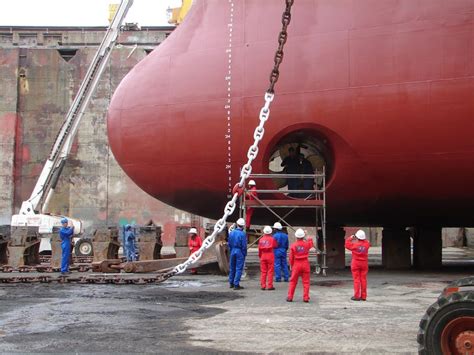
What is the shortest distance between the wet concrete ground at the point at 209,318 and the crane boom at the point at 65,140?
39.7 ft

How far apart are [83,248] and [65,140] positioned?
22.6 ft

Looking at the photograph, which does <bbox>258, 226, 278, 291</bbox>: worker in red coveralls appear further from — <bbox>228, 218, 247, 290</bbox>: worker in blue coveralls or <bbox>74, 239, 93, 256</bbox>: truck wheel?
<bbox>74, 239, 93, 256</bbox>: truck wheel

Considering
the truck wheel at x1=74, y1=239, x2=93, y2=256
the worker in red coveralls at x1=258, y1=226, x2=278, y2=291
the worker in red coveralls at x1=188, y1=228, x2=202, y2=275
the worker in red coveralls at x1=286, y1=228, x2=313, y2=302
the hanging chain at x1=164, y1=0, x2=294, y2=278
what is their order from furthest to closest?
1. the truck wheel at x1=74, y1=239, x2=93, y2=256
2. the worker in red coveralls at x1=188, y1=228, x2=202, y2=275
3. the worker in red coveralls at x1=258, y1=226, x2=278, y2=291
4. the hanging chain at x1=164, y1=0, x2=294, y2=278
5. the worker in red coveralls at x1=286, y1=228, x2=313, y2=302

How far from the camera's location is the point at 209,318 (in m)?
7.60

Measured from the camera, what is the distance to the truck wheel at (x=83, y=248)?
19.2 m

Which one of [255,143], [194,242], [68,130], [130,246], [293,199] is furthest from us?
[68,130]

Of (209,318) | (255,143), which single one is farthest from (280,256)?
(209,318)

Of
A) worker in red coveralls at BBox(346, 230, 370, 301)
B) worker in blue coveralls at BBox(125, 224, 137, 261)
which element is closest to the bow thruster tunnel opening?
worker in red coveralls at BBox(346, 230, 370, 301)

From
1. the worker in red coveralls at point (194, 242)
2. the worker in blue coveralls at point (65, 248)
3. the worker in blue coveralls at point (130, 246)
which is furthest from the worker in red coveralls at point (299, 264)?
the worker in blue coveralls at point (130, 246)

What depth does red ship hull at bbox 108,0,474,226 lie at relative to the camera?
10.7 m

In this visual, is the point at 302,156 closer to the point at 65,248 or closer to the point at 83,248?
the point at 65,248

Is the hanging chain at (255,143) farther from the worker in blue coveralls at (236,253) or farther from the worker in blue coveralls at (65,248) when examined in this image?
the worker in blue coveralls at (65,248)

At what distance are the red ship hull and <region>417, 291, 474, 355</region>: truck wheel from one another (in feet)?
22.3

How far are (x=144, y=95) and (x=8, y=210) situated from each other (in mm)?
24046
